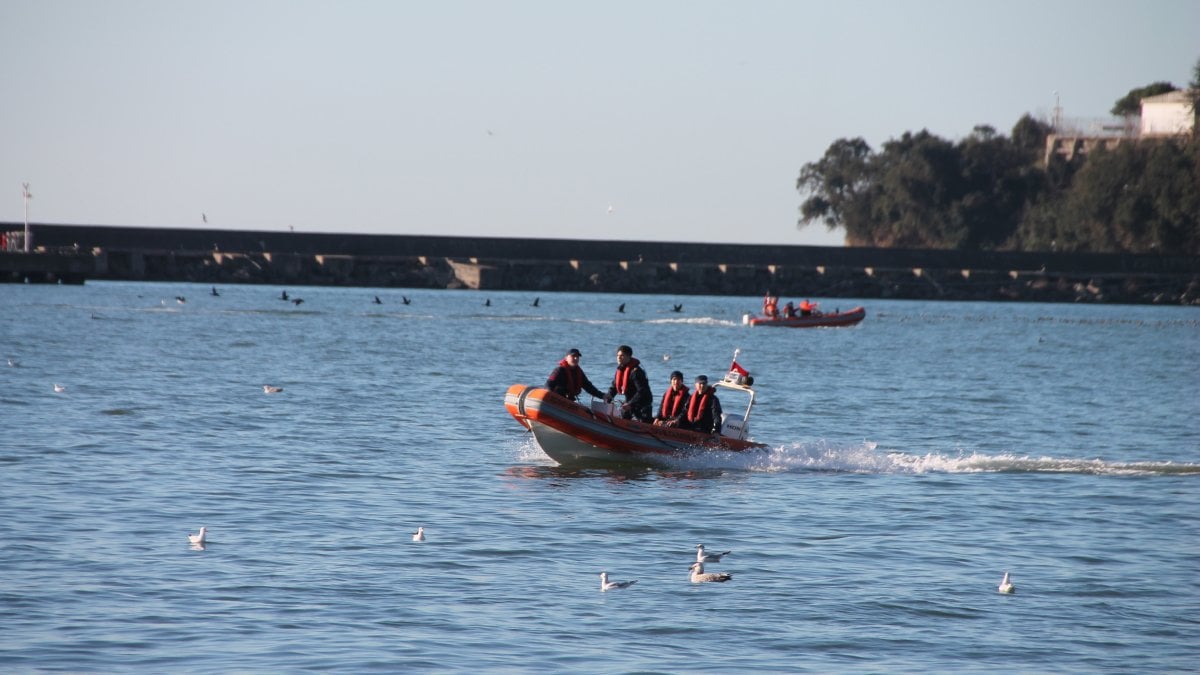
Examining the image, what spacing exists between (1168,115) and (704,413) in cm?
10870

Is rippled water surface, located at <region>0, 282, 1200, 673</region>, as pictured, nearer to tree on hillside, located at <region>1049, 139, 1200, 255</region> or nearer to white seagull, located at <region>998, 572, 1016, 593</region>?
white seagull, located at <region>998, 572, 1016, 593</region>

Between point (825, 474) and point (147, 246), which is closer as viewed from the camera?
point (825, 474)

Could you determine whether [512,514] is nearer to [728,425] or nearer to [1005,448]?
[728,425]

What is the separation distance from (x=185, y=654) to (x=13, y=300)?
239 feet

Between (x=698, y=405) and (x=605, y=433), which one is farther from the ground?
(x=698, y=405)

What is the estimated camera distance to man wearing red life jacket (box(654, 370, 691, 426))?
21.6 m

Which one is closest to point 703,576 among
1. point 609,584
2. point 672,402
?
point 609,584

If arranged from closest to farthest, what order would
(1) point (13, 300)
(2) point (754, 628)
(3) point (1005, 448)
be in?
(2) point (754, 628), (3) point (1005, 448), (1) point (13, 300)

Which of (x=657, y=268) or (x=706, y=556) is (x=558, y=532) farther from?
(x=657, y=268)

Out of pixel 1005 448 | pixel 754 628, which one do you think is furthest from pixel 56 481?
pixel 1005 448

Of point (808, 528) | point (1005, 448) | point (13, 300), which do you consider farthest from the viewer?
point (13, 300)

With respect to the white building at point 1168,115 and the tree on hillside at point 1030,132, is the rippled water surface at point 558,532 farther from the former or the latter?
the tree on hillside at point 1030,132

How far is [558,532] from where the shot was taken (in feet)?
54.1

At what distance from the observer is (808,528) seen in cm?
1712
